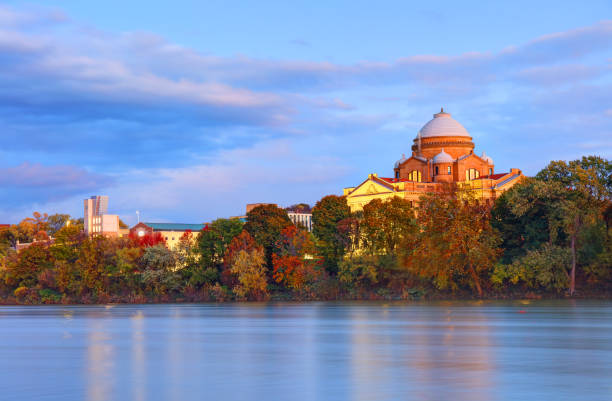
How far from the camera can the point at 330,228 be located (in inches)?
3489

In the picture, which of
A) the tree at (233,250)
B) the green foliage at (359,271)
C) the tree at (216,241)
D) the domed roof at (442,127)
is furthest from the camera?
the domed roof at (442,127)

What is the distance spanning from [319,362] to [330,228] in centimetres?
6552

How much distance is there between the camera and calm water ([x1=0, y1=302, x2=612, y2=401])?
17.1 m

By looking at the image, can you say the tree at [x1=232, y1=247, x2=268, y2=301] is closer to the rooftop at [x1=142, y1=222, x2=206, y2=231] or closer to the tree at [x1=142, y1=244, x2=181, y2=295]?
the tree at [x1=142, y1=244, x2=181, y2=295]

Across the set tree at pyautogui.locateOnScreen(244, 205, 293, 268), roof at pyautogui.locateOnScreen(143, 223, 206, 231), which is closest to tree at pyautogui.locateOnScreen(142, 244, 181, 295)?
tree at pyautogui.locateOnScreen(244, 205, 293, 268)

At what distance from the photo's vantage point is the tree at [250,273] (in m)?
83.5

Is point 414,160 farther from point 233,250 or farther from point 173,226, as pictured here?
point 173,226

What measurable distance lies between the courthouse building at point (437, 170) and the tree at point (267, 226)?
2648 centimetres

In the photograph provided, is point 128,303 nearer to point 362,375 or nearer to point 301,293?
point 301,293

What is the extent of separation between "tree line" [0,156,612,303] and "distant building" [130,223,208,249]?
1818 inches

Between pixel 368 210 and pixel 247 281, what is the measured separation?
15.4 m

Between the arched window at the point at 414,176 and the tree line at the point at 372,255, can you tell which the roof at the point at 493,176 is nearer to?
the arched window at the point at 414,176

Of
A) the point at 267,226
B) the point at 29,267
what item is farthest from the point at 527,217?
the point at 29,267

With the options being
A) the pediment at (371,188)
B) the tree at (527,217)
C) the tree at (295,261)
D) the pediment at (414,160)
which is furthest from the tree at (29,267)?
the pediment at (414,160)
